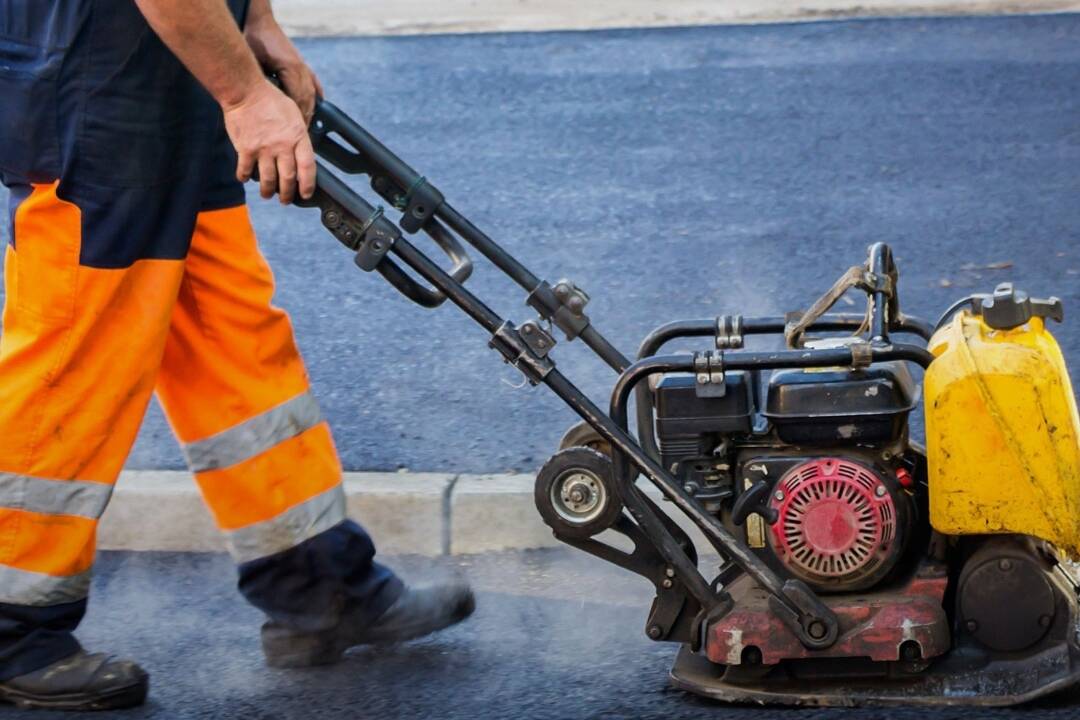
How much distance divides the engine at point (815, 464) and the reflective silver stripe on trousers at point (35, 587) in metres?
1.20

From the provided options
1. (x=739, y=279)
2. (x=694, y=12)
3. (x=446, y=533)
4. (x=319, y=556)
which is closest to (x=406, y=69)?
(x=694, y=12)

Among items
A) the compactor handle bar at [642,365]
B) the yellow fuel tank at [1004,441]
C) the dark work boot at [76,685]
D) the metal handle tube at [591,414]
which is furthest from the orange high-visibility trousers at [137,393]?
the yellow fuel tank at [1004,441]

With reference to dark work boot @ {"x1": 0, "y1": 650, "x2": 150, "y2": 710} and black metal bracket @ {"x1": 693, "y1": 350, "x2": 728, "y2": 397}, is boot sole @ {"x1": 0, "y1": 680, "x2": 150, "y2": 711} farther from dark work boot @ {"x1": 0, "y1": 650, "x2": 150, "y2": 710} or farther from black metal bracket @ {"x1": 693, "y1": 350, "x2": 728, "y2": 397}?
black metal bracket @ {"x1": 693, "y1": 350, "x2": 728, "y2": 397}

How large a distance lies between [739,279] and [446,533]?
76.1 inches

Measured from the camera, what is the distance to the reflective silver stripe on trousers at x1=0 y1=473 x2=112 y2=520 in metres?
3.34

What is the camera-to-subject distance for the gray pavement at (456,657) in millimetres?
3426

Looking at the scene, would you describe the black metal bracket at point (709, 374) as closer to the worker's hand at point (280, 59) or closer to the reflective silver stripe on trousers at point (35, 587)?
the worker's hand at point (280, 59)

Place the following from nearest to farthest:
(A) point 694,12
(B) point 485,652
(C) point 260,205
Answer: (B) point 485,652
(C) point 260,205
(A) point 694,12

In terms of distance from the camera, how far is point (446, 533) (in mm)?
4352

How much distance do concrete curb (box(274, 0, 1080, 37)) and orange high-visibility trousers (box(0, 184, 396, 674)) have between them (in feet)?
20.5

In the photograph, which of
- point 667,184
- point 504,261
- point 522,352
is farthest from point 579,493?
point 667,184

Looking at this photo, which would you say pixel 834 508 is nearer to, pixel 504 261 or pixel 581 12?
pixel 504 261

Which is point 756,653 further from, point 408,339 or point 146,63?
point 408,339

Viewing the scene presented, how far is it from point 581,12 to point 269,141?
685cm
